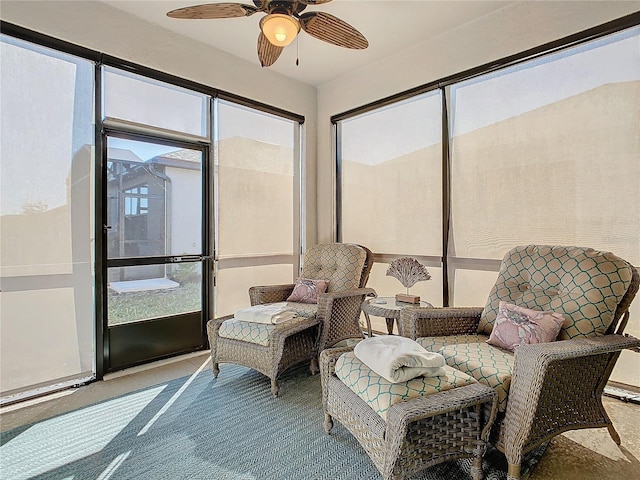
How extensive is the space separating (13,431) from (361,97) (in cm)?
410

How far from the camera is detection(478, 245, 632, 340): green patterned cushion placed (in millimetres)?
1864

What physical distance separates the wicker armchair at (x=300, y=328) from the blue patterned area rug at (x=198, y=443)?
0.85 feet

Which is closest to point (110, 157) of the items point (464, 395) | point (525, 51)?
point (464, 395)

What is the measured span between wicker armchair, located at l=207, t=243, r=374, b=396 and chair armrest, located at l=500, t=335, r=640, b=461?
1.42m

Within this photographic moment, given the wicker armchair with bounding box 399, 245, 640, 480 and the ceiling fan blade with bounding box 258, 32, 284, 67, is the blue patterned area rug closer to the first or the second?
the wicker armchair with bounding box 399, 245, 640, 480

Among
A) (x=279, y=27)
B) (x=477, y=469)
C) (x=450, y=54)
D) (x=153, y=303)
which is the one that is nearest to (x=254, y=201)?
(x=153, y=303)

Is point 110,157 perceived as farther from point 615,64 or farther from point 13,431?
point 615,64

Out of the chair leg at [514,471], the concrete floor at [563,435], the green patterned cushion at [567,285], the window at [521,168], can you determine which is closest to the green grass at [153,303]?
the concrete floor at [563,435]

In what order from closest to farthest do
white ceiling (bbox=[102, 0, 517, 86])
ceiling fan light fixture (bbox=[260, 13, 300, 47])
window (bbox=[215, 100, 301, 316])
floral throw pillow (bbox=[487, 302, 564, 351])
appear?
floral throw pillow (bbox=[487, 302, 564, 351]), ceiling fan light fixture (bbox=[260, 13, 300, 47]), white ceiling (bbox=[102, 0, 517, 86]), window (bbox=[215, 100, 301, 316])

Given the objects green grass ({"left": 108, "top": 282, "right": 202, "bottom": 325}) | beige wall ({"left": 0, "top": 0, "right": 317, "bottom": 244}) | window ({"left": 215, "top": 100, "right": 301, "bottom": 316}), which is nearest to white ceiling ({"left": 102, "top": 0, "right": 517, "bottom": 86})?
beige wall ({"left": 0, "top": 0, "right": 317, "bottom": 244})

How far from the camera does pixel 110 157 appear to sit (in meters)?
2.94

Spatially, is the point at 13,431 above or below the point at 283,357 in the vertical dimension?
below

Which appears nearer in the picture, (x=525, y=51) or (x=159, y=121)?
(x=525, y=51)

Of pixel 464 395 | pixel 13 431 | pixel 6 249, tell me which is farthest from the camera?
pixel 6 249
